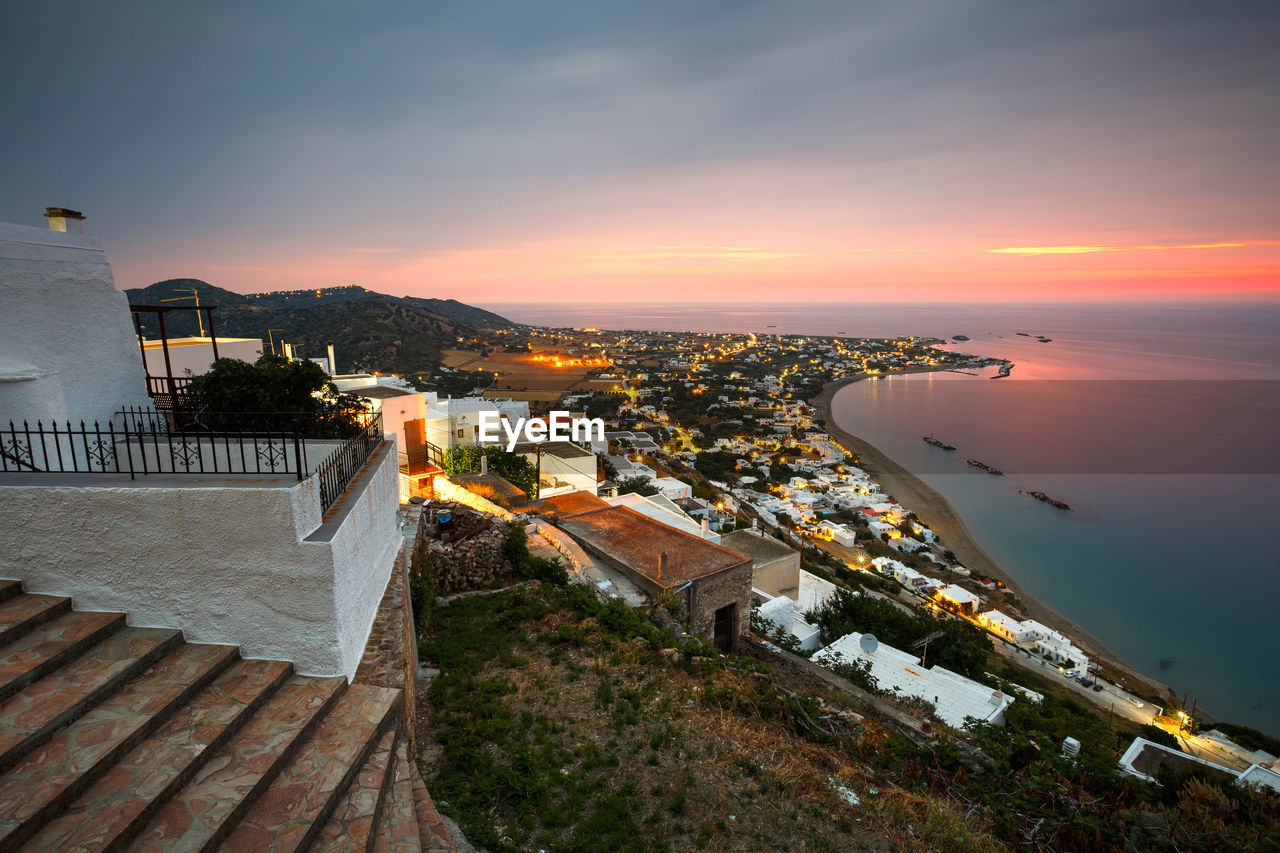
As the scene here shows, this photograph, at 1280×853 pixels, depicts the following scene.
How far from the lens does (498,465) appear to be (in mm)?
18703

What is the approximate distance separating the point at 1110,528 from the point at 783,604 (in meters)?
31.9

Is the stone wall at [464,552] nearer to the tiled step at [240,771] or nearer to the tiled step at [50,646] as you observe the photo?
the tiled step at [240,771]

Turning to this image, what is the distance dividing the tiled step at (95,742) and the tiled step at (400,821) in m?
1.40

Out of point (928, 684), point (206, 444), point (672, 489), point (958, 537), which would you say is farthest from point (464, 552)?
point (958, 537)

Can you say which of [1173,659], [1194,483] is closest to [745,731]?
[1173,659]

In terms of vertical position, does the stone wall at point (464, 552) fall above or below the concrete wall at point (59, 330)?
below

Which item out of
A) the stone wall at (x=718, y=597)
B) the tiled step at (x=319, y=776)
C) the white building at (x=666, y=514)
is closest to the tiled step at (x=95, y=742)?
the tiled step at (x=319, y=776)

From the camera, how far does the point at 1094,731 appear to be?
8.74 m

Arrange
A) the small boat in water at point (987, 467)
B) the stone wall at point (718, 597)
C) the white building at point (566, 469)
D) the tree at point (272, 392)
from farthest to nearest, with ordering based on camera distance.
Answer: the small boat in water at point (987, 467)
the white building at point (566, 469)
the stone wall at point (718, 597)
the tree at point (272, 392)

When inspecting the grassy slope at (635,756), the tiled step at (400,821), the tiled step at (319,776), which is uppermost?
the tiled step at (319,776)

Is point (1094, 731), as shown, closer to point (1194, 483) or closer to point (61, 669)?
point (61, 669)

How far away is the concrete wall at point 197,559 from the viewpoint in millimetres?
3680

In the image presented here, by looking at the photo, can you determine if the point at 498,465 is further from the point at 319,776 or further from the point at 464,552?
the point at 319,776

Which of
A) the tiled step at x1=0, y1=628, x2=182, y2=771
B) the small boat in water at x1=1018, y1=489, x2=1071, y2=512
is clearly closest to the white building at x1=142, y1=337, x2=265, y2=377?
the tiled step at x1=0, y1=628, x2=182, y2=771
